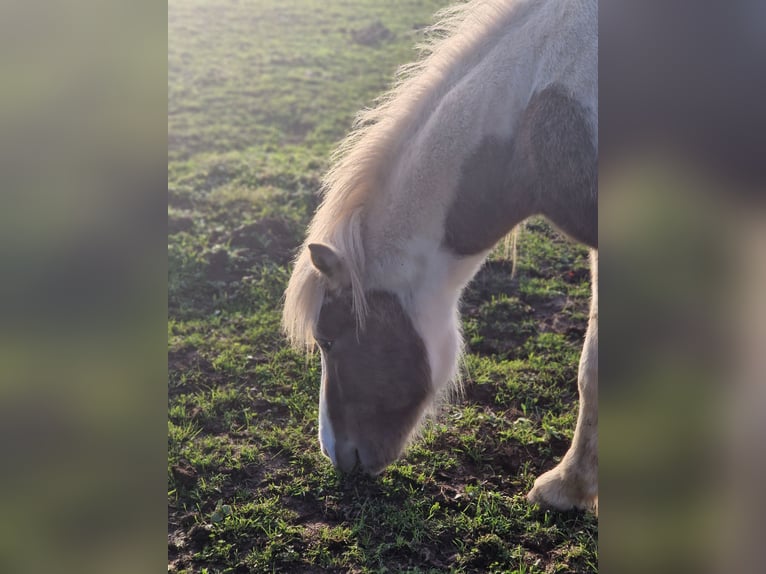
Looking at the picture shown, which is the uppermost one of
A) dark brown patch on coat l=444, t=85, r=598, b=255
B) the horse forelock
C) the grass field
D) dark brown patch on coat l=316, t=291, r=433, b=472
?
dark brown patch on coat l=444, t=85, r=598, b=255

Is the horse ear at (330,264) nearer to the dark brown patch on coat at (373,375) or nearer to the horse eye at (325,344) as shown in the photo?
the dark brown patch on coat at (373,375)

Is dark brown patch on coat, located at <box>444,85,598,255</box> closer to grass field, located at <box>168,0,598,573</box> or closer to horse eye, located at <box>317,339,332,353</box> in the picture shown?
horse eye, located at <box>317,339,332,353</box>

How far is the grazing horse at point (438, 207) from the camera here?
1.95 m

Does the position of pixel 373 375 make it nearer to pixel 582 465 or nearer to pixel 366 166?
pixel 366 166

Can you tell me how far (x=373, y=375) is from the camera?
7.22ft

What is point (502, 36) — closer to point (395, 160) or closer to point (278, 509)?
point (395, 160)

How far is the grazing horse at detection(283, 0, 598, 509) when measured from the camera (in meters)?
1.95
